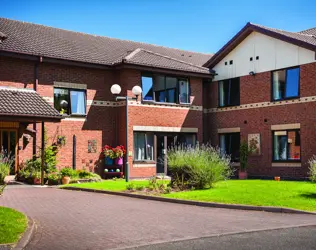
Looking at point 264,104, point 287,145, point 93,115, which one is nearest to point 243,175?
point 287,145

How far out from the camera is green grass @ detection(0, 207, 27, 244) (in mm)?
7627

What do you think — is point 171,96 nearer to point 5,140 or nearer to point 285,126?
point 285,126

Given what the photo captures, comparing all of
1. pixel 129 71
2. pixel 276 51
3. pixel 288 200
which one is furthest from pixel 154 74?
pixel 288 200

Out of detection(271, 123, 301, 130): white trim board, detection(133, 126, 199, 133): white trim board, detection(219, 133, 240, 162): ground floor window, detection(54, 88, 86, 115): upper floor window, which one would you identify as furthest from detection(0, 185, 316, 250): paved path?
detection(219, 133, 240, 162): ground floor window

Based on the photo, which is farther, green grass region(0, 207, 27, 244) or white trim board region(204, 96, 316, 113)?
white trim board region(204, 96, 316, 113)

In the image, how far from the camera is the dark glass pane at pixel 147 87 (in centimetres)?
2508

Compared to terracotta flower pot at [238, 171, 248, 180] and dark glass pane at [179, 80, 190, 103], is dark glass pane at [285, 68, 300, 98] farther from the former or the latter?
dark glass pane at [179, 80, 190, 103]

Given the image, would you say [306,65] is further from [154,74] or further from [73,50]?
[73,50]

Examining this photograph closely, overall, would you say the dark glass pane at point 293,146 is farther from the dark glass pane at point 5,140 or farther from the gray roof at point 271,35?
the dark glass pane at point 5,140

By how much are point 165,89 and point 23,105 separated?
29.7 feet

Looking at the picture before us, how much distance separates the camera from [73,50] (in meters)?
24.3

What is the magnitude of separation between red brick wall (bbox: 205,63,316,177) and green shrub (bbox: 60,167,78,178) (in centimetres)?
951

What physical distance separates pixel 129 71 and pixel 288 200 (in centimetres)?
1364

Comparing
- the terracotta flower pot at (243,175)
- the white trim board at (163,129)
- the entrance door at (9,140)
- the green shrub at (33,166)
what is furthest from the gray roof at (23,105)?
the terracotta flower pot at (243,175)
